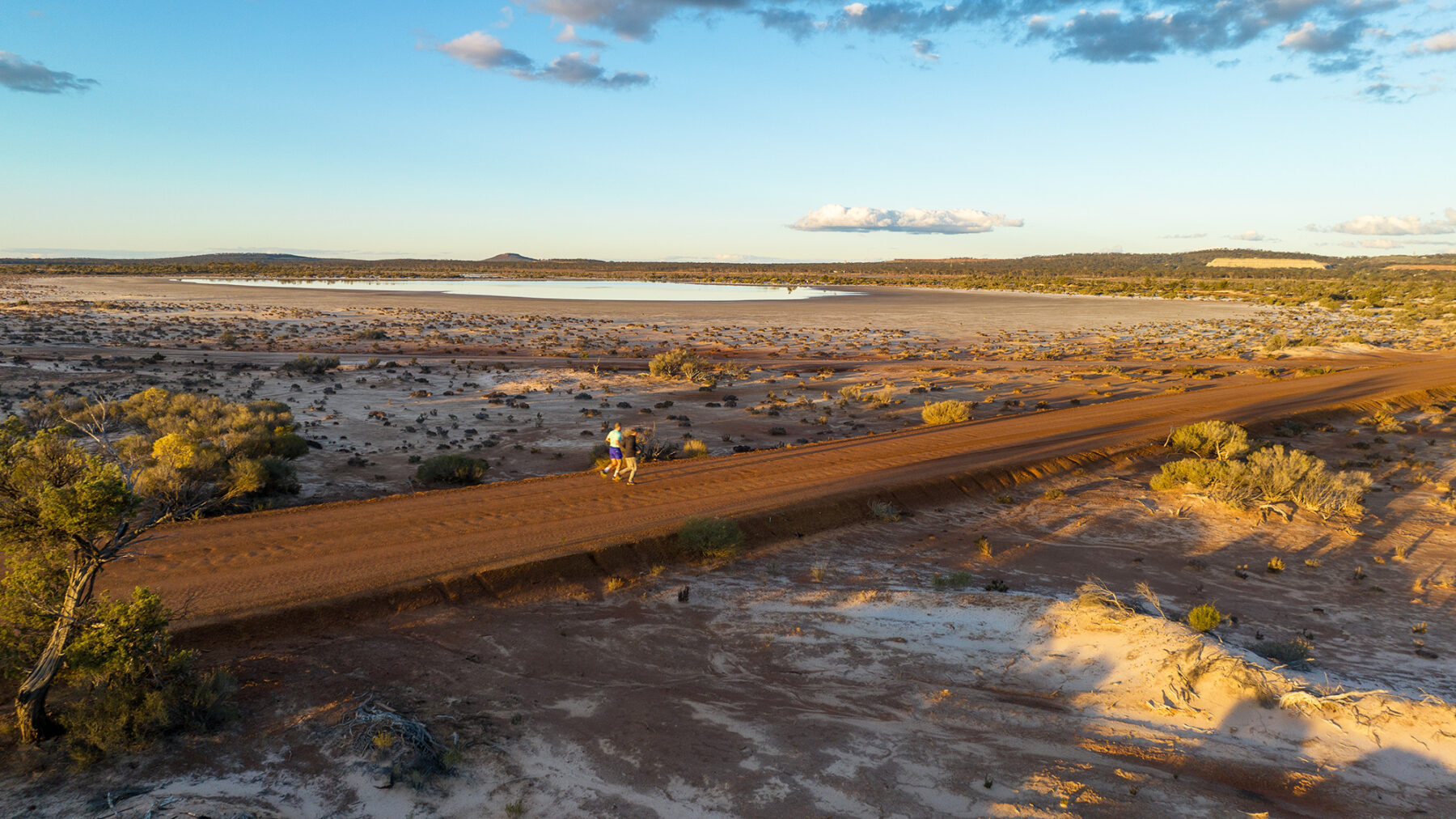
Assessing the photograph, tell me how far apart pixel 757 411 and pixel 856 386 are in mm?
8705

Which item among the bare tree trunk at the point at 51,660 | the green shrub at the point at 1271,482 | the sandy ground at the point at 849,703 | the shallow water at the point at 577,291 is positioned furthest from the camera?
the shallow water at the point at 577,291

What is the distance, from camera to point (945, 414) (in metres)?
28.6

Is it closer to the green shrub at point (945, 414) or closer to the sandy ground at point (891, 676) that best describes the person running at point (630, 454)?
the sandy ground at point (891, 676)

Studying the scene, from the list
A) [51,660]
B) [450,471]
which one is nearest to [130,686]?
[51,660]

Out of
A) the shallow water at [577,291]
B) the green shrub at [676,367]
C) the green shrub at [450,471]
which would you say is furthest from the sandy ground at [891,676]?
the shallow water at [577,291]

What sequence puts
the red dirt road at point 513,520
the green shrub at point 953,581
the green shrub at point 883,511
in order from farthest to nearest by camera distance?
1. the green shrub at point 883,511
2. the green shrub at point 953,581
3. the red dirt road at point 513,520

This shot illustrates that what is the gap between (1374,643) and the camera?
1223 centimetres

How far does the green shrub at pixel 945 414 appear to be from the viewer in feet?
93.6

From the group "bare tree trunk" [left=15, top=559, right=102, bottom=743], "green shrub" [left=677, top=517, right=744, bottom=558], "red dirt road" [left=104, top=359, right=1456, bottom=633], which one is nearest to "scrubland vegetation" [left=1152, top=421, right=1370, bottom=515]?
"red dirt road" [left=104, top=359, right=1456, bottom=633]

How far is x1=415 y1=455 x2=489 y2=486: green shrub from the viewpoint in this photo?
18672 millimetres

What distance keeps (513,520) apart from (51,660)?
8.10 meters

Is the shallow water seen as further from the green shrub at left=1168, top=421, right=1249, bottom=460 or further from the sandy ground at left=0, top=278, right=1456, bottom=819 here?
the sandy ground at left=0, top=278, right=1456, bottom=819

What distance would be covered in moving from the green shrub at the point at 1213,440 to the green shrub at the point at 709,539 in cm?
1785

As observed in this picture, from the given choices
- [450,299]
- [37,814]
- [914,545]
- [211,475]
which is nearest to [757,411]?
[914,545]
